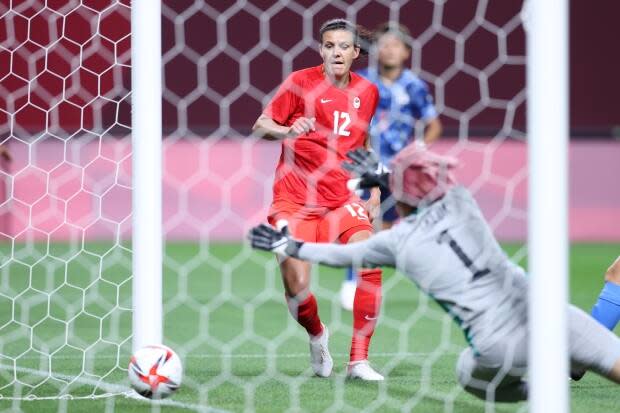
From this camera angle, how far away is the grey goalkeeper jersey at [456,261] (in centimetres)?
316

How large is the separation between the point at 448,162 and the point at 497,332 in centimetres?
54

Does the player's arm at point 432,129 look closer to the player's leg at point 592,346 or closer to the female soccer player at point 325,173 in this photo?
the female soccer player at point 325,173

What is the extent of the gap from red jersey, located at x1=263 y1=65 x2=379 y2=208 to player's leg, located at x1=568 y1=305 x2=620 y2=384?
1.62 meters

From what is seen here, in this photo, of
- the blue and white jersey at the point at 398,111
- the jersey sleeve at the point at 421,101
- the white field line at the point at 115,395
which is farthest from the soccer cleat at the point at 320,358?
the jersey sleeve at the point at 421,101

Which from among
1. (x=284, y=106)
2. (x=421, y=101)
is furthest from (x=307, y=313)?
(x=421, y=101)

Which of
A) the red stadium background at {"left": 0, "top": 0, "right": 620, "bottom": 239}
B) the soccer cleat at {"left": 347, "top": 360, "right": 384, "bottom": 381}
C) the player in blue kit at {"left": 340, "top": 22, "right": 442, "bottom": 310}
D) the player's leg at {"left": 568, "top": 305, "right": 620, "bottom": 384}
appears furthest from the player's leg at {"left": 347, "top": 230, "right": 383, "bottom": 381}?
the red stadium background at {"left": 0, "top": 0, "right": 620, "bottom": 239}

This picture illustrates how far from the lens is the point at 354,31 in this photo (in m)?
4.46

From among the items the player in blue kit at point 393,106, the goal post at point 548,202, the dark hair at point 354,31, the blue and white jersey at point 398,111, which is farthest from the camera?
the blue and white jersey at point 398,111

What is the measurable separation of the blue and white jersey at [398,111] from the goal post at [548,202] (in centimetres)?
421

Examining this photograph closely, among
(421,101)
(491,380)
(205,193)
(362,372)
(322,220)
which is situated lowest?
(205,193)

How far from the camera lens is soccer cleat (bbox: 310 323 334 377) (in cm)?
447

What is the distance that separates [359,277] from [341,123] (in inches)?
26.7

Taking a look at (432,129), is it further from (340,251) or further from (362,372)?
(340,251)

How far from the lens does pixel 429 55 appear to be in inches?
482
